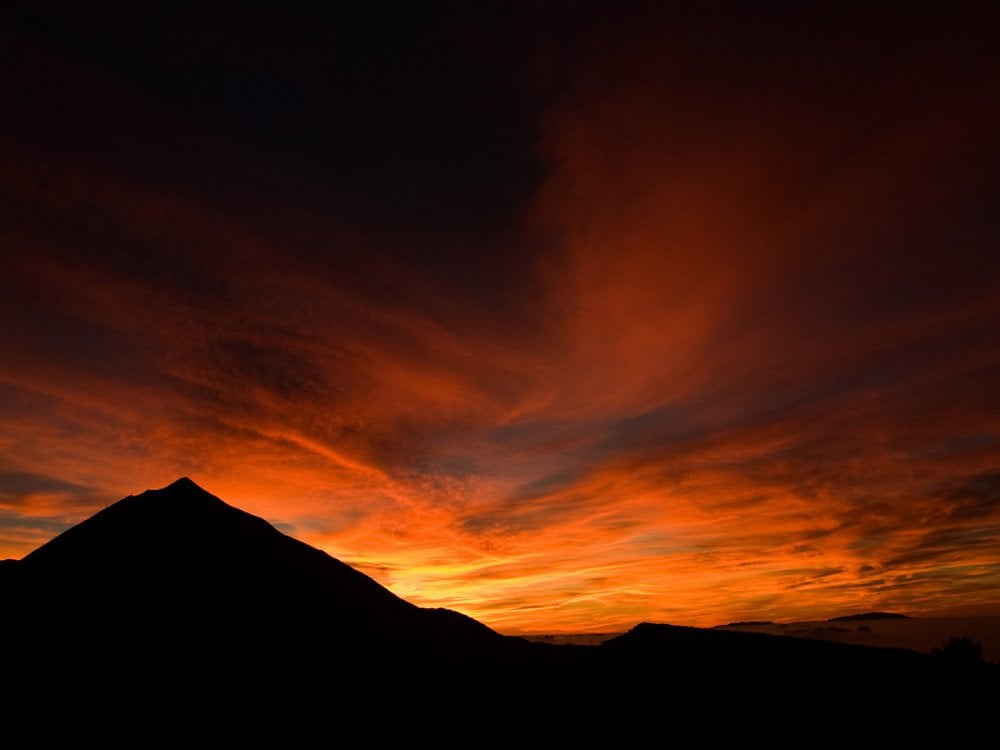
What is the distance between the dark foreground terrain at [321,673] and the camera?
1892cm

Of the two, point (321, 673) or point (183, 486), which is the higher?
point (183, 486)

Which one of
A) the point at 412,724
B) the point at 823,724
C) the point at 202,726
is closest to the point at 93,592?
the point at 202,726

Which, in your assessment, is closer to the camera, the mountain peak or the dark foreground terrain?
the dark foreground terrain

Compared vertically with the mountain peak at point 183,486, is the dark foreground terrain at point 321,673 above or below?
below

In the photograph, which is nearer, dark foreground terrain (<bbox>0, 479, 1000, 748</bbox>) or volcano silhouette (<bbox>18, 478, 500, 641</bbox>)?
dark foreground terrain (<bbox>0, 479, 1000, 748</bbox>)

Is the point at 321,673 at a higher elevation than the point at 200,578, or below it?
below

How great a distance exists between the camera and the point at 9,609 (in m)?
22.0

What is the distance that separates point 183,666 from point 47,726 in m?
3.96

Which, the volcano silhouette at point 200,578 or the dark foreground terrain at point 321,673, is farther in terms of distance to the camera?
the volcano silhouette at point 200,578

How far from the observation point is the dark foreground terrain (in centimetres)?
1892

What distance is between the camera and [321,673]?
2217cm

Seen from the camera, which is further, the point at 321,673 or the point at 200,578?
the point at 200,578

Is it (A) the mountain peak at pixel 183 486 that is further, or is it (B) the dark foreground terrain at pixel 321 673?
(A) the mountain peak at pixel 183 486

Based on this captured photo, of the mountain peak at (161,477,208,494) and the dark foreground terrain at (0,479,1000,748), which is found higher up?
the mountain peak at (161,477,208,494)
